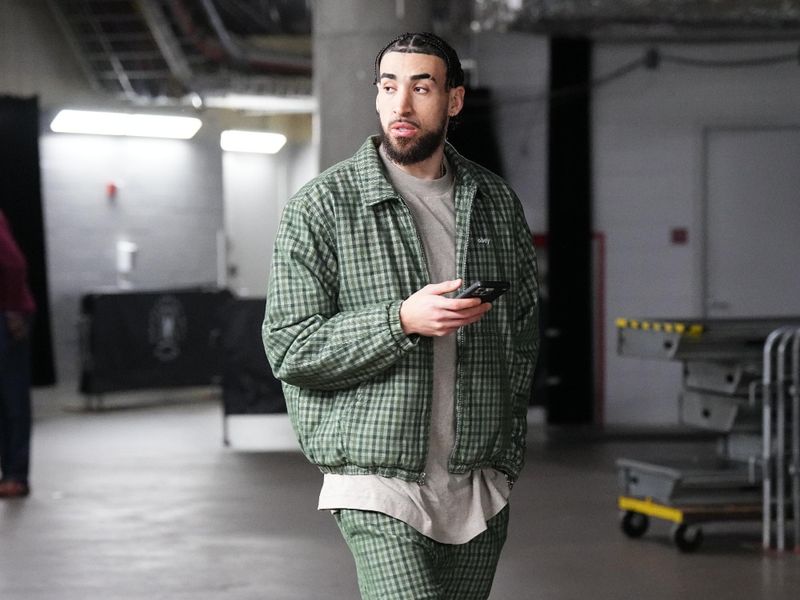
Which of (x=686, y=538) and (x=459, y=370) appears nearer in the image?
(x=459, y=370)

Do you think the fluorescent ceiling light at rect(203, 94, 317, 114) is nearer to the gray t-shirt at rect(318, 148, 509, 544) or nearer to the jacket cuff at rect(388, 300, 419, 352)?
the gray t-shirt at rect(318, 148, 509, 544)

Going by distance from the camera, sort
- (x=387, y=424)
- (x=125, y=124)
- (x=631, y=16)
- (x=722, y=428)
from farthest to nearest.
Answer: (x=125, y=124) → (x=631, y=16) → (x=722, y=428) → (x=387, y=424)

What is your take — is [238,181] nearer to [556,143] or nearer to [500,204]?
[556,143]

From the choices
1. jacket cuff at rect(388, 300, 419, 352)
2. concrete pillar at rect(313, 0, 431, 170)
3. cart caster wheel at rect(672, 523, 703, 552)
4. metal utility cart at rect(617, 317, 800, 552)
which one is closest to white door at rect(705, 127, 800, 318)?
concrete pillar at rect(313, 0, 431, 170)

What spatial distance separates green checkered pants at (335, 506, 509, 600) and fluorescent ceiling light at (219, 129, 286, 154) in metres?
11.6

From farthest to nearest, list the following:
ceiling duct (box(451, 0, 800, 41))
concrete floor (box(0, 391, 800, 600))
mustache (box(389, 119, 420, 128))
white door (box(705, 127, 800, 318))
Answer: white door (box(705, 127, 800, 318)), ceiling duct (box(451, 0, 800, 41)), concrete floor (box(0, 391, 800, 600)), mustache (box(389, 119, 420, 128))

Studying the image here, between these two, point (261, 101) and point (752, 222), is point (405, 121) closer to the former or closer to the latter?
point (752, 222)

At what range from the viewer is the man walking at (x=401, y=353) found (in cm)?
272

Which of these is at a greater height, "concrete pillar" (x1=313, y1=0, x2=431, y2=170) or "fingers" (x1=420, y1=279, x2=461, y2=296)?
"concrete pillar" (x1=313, y1=0, x2=431, y2=170)

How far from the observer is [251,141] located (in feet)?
48.5

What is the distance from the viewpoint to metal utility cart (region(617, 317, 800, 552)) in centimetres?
651

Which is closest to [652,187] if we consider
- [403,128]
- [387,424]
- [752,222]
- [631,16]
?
[752,222]

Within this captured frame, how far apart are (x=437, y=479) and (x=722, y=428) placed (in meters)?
4.24

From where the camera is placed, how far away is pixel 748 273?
11266 mm
